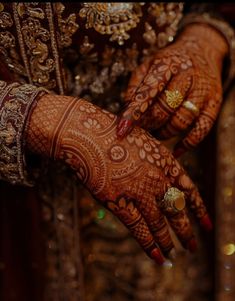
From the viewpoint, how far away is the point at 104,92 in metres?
0.82

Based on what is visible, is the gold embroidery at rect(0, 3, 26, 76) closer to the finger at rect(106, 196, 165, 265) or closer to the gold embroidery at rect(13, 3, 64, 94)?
the gold embroidery at rect(13, 3, 64, 94)

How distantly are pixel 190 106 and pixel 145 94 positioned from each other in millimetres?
83

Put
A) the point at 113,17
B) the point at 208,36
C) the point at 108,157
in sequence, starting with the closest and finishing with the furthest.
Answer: the point at 108,157, the point at 113,17, the point at 208,36

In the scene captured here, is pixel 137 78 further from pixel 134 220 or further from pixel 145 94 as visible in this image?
pixel 134 220

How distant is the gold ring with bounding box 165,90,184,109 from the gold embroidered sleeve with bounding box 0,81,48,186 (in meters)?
0.15

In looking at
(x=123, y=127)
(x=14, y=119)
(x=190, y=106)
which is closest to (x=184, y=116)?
(x=190, y=106)

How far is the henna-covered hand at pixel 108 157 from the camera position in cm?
63

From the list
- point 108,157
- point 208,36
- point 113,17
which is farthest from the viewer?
point 208,36

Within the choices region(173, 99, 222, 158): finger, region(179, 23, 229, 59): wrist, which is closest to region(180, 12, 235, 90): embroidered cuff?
region(179, 23, 229, 59): wrist

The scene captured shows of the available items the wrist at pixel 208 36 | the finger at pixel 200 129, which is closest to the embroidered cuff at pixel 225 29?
the wrist at pixel 208 36

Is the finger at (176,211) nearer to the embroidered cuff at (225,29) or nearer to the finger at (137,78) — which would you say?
the finger at (137,78)

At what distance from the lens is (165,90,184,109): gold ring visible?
693 millimetres

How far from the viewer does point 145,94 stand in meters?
0.66

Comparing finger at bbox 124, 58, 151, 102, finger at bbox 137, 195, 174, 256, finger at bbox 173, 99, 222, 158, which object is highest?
finger at bbox 124, 58, 151, 102
